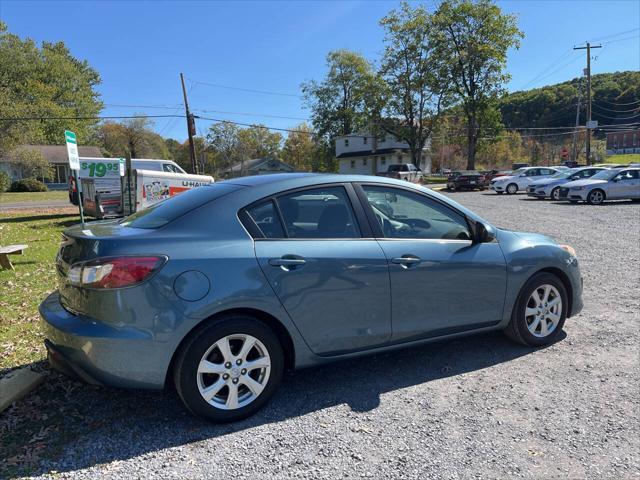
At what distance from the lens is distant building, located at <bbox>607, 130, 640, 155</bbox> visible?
341ft

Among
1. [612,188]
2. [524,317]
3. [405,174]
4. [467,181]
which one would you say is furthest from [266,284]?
[405,174]

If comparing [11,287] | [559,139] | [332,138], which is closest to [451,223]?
[11,287]

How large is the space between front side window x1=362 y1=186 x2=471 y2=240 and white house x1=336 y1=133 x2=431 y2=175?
183ft

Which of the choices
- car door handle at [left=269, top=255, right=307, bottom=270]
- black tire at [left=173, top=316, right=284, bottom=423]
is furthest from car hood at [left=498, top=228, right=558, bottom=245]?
black tire at [left=173, top=316, right=284, bottom=423]

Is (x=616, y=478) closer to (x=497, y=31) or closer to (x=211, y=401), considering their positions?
(x=211, y=401)

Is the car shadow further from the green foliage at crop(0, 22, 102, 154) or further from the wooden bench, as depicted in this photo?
the green foliage at crop(0, 22, 102, 154)

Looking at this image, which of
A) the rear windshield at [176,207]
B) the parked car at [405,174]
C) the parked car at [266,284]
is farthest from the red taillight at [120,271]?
the parked car at [405,174]

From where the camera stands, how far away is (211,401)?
9.60 ft

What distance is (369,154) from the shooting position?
208 ft

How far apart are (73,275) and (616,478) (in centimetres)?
340

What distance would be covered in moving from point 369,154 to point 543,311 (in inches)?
2384

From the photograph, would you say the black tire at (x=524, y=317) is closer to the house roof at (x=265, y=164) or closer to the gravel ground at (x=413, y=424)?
the gravel ground at (x=413, y=424)

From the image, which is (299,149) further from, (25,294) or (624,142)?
(624,142)

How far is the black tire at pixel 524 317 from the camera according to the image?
4.09 m
